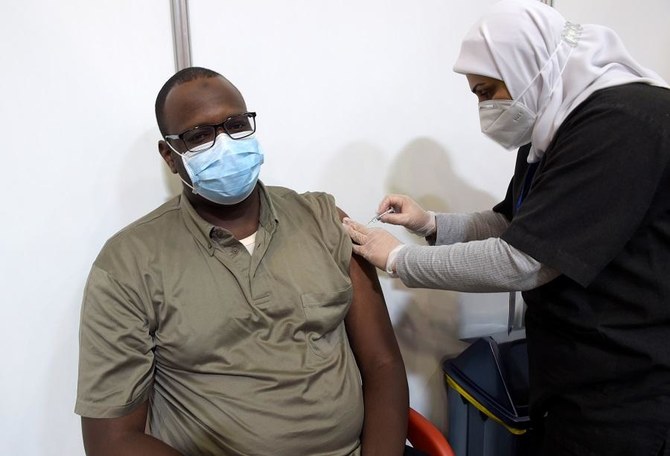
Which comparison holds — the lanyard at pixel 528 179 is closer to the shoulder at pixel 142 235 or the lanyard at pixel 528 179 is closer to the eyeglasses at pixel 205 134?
the eyeglasses at pixel 205 134

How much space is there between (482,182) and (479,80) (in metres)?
0.76

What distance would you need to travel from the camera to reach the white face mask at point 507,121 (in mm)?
1128

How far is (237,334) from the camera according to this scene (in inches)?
46.6

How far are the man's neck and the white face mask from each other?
610mm

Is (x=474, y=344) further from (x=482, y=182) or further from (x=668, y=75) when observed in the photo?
(x=668, y=75)

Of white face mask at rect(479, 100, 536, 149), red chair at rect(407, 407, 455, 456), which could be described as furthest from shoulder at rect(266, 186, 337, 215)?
red chair at rect(407, 407, 455, 456)

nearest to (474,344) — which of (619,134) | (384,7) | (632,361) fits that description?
(632,361)

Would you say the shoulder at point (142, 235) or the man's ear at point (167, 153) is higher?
the man's ear at point (167, 153)

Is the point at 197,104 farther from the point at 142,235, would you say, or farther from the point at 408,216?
the point at 408,216

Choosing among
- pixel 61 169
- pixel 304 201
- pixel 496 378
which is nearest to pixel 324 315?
pixel 304 201

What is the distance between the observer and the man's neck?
127cm

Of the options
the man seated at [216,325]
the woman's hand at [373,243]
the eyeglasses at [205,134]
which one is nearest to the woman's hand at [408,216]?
the woman's hand at [373,243]

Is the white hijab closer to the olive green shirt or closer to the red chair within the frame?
the olive green shirt

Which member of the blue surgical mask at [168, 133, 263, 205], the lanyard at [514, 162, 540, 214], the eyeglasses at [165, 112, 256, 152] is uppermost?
the eyeglasses at [165, 112, 256, 152]
